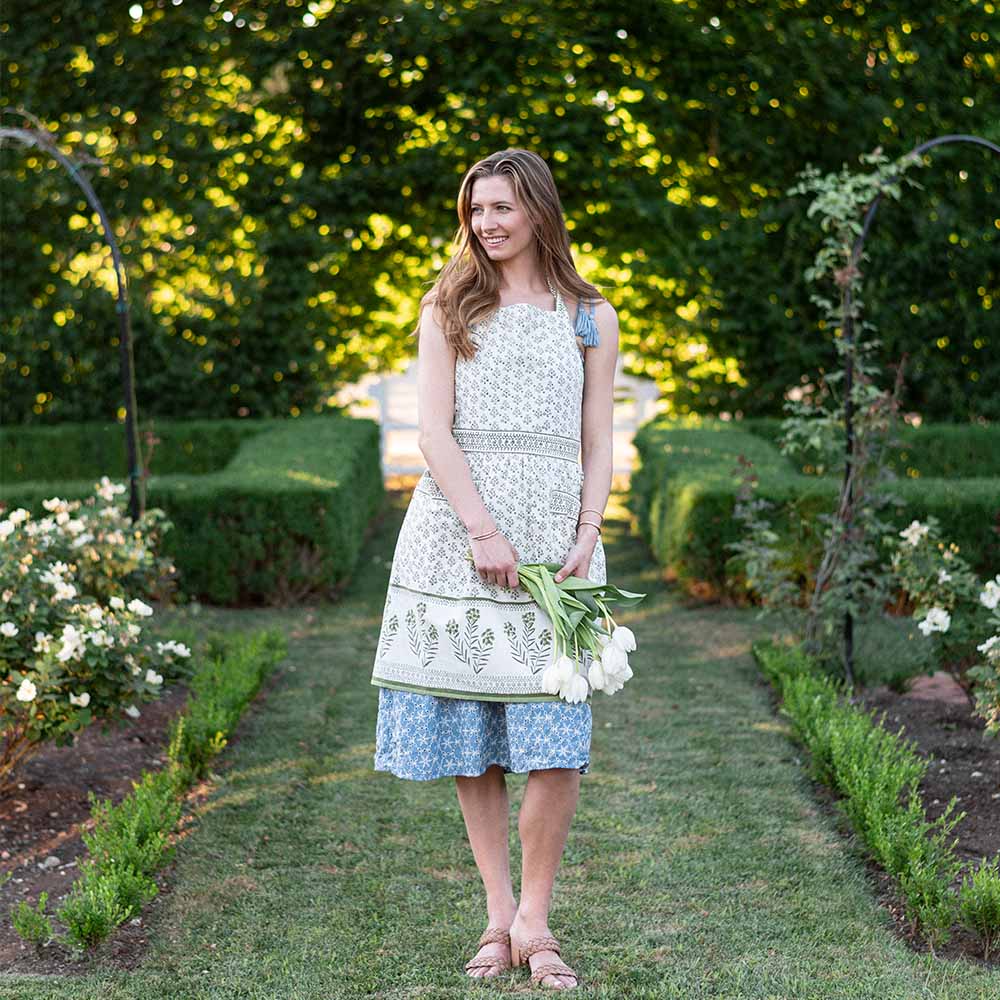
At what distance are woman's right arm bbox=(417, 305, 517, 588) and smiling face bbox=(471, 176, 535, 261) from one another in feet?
0.59

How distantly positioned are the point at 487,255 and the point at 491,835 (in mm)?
1180

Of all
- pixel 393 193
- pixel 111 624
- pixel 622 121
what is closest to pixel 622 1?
pixel 622 121

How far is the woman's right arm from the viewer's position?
2551mm

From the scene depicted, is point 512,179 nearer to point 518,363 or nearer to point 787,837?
point 518,363

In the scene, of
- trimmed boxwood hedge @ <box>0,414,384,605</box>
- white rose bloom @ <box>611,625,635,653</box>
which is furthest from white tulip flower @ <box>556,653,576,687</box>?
trimmed boxwood hedge @ <box>0,414,384,605</box>

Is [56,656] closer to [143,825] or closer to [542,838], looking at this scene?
[143,825]

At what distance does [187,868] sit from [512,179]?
6.14ft

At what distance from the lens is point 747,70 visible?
8898 mm

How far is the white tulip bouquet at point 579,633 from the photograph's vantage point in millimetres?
2455

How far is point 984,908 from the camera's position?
2.74 metres

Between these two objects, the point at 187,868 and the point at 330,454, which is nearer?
the point at 187,868

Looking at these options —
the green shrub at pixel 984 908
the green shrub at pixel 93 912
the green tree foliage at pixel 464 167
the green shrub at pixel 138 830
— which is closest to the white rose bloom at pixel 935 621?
the green shrub at pixel 984 908

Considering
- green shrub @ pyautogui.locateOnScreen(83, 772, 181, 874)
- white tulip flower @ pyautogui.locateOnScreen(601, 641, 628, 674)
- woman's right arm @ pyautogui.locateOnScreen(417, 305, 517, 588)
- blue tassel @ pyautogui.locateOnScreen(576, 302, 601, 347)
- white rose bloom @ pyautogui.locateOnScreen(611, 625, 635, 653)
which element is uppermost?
blue tassel @ pyautogui.locateOnScreen(576, 302, 601, 347)

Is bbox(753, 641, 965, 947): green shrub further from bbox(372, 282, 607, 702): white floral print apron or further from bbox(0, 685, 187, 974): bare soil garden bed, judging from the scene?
bbox(0, 685, 187, 974): bare soil garden bed
